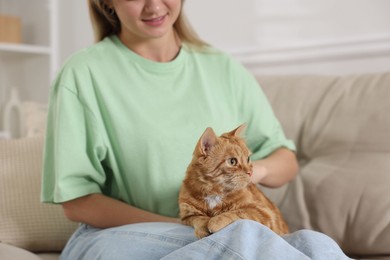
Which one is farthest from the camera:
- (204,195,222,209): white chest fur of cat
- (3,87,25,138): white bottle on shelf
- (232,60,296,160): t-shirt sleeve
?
(3,87,25,138): white bottle on shelf

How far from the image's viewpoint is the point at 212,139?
3.58ft

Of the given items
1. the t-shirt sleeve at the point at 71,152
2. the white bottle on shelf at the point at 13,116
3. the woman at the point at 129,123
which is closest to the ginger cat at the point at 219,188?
the woman at the point at 129,123

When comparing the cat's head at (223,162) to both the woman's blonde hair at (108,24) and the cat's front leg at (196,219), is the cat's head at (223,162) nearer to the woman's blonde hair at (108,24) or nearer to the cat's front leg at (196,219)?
the cat's front leg at (196,219)

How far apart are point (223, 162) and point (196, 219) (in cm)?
12

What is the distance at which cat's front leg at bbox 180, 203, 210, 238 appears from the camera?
1.07 m

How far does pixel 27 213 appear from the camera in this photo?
171cm

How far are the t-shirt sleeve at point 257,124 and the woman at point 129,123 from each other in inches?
0.5

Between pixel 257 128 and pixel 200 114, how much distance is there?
21 cm

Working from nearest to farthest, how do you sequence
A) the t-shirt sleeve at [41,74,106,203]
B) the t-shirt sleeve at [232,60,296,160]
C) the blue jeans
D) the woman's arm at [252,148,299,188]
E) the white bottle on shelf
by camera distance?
the blue jeans, the t-shirt sleeve at [41,74,106,203], the woman's arm at [252,148,299,188], the t-shirt sleeve at [232,60,296,160], the white bottle on shelf

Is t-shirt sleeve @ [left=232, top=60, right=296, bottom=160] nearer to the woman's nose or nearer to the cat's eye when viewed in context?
the woman's nose

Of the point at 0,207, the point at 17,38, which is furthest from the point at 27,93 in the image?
the point at 0,207

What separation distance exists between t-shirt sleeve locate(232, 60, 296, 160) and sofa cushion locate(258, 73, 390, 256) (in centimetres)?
14

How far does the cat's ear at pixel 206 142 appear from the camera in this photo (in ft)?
3.54

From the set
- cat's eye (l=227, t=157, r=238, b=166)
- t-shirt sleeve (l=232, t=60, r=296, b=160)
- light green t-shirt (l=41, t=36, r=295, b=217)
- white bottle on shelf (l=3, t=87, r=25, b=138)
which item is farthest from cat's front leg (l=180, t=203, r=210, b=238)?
white bottle on shelf (l=3, t=87, r=25, b=138)
